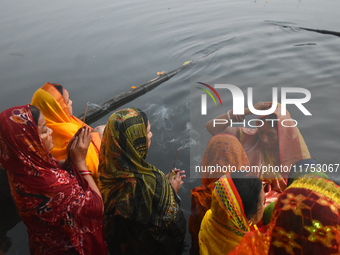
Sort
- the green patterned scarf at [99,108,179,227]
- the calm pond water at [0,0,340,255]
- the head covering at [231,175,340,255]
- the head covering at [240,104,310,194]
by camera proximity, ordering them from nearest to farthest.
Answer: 1. the head covering at [231,175,340,255]
2. the green patterned scarf at [99,108,179,227]
3. the head covering at [240,104,310,194]
4. the calm pond water at [0,0,340,255]

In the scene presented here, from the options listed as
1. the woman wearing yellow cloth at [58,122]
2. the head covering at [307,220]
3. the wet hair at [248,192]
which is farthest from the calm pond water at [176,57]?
the head covering at [307,220]

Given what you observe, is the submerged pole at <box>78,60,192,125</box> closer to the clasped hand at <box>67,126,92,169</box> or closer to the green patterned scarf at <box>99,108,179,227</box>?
the clasped hand at <box>67,126,92,169</box>

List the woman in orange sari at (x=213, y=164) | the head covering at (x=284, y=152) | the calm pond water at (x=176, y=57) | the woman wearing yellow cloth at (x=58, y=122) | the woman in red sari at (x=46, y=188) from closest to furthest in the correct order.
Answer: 1. the woman in red sari at (x=46, y=188)
2. the woman in orange sari at (x=213, y=164)
3. the woman wearing yellow cloth at (x=58, y=122)
4. the head covering at (x=284, y=152)
5. the calm pond water at (x=176, y=57)

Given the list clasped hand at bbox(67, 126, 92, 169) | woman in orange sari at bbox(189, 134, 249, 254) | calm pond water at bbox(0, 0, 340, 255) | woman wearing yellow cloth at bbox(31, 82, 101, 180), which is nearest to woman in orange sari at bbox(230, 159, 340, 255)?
woman in orange sari at bbox(189, 134, 249, 254)

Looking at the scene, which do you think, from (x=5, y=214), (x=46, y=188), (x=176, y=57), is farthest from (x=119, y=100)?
(x=46, y=188)

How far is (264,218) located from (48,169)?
5.21ft

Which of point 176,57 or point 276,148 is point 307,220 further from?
point 176,57

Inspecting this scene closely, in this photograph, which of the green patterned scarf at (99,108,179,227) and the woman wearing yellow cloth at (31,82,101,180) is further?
the woman wearing yellow cloth at (31,82,101,180)

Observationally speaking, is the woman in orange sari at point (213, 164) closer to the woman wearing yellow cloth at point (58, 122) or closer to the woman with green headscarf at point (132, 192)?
the woman with green headscarf at point (132, 192)

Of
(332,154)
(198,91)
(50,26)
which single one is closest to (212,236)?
(332,154)

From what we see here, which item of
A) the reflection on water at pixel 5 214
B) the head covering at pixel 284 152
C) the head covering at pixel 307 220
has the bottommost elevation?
the reflection on water at pixel 5 214

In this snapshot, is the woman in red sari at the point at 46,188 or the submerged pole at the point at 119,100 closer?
the woman in red sari at the point at 46,188

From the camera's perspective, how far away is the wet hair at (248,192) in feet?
5.97

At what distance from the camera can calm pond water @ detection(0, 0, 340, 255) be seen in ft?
16.2
